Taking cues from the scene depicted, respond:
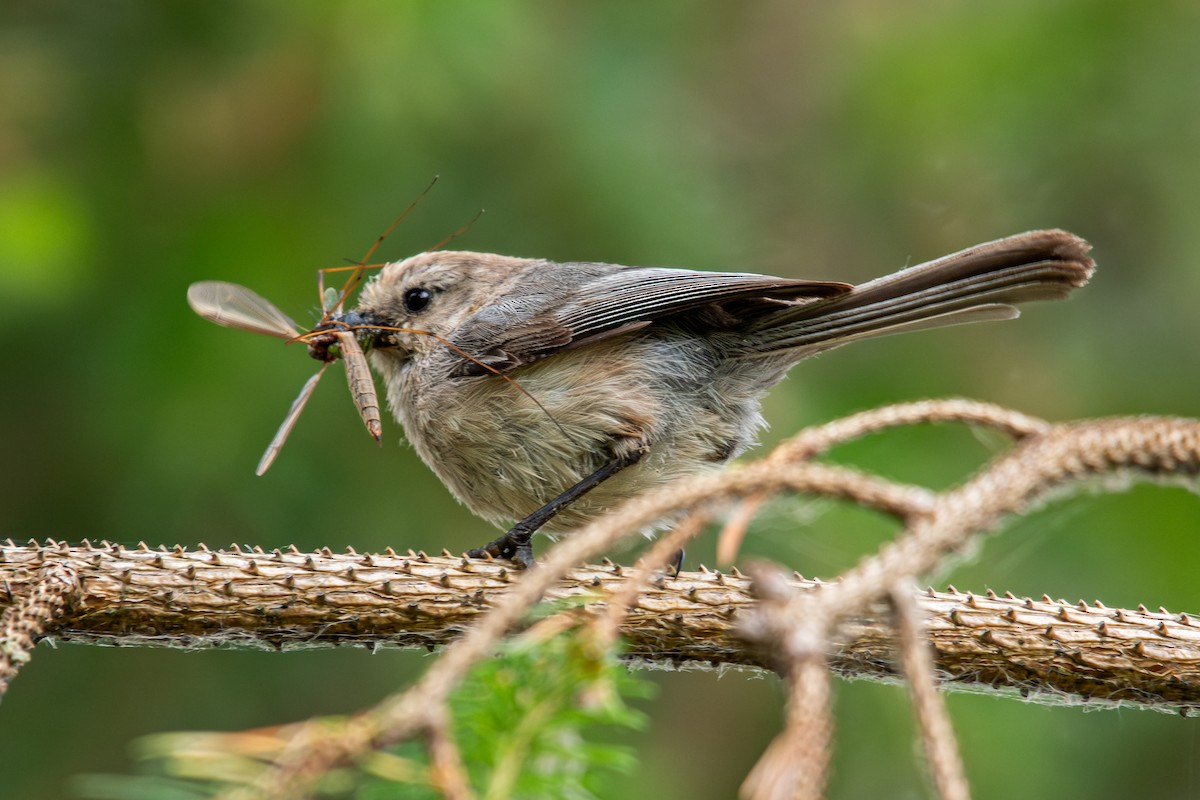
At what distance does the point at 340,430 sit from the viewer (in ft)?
14.6

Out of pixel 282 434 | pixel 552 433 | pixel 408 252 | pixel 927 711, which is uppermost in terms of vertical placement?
pixel 408 252

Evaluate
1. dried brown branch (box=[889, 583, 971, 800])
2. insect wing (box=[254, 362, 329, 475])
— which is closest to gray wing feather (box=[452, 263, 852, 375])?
insect wing (box=[254, 362, 329, 475])

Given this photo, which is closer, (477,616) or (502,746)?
(502,746)

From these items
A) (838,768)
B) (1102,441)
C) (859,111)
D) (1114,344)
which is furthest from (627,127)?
(1102,441)

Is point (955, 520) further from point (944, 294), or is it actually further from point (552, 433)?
point (552, 433)

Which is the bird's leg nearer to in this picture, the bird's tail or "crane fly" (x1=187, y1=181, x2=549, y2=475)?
"crane fly" (x1=187, y1=181, x2=549, y2=475)

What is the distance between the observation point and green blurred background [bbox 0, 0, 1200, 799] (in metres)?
4.12

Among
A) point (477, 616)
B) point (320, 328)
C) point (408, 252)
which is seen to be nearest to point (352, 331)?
point (320, 328)

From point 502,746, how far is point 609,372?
2562 millimetres

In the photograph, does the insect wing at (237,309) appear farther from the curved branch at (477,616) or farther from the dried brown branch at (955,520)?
the dried brown branch at (955,520)

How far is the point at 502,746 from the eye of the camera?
122 cm

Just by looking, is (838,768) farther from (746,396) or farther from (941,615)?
(941,615)

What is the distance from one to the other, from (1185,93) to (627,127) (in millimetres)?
2451

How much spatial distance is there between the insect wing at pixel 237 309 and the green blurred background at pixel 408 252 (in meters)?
0.50
